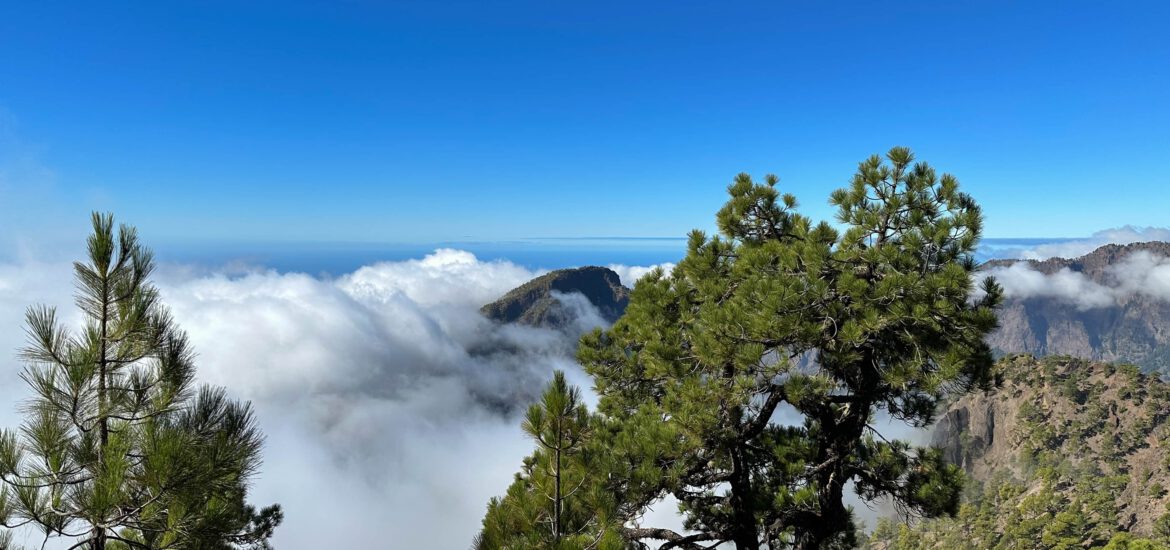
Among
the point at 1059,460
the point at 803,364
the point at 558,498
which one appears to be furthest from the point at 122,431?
the point at 1059,460

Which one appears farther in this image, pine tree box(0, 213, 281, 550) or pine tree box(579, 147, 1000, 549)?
pine tree box(579, 147, 1000, 549)

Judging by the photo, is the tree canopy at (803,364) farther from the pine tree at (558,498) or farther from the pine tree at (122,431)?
the pine tree at (122,431)

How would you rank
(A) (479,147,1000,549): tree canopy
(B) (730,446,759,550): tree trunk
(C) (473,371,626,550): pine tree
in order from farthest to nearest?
(B) (730,446,759,550): tree trunk, (A) (479,147,1000,549): tree canopy, (C) (473,371,626,550): pine tree

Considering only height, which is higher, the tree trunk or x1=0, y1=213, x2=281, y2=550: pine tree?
x1=0, y1=213, x2=281, y2=550: pine tree

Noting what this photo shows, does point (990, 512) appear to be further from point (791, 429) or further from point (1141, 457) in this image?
point (791, 429)

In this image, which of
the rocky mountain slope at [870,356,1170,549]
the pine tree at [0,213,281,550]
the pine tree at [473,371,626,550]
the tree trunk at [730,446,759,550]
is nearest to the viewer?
the pine tree at [0,213,281,550]

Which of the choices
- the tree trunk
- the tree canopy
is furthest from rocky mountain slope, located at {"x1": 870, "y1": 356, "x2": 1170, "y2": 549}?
the tree trunk

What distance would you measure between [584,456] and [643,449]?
1.23m

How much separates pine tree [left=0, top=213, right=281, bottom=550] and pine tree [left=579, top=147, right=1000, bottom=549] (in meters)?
4.26

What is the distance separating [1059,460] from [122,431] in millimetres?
122773

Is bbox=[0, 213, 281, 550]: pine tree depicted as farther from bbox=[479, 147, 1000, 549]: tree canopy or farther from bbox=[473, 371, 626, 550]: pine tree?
bbox=[479, 147, 1000, 549]: tree canopy

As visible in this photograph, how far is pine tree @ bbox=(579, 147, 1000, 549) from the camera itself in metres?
6.52

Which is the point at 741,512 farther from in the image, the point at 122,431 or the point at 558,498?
the point at 122,431

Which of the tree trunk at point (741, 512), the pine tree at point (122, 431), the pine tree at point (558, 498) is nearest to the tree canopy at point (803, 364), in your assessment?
the tree trunk at point (741, 512)
